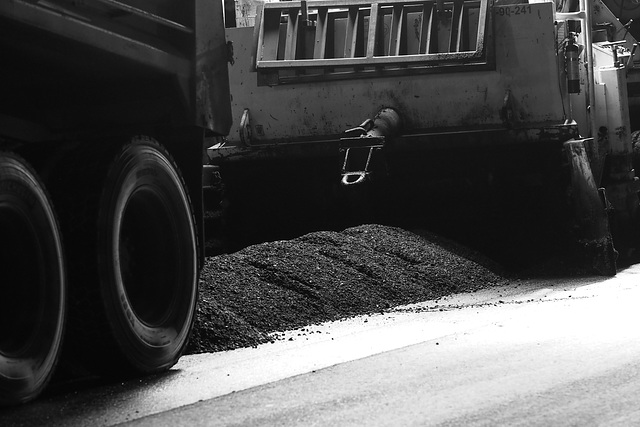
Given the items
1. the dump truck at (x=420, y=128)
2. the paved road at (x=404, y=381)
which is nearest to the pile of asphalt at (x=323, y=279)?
the paved road at (x=404, y=381)

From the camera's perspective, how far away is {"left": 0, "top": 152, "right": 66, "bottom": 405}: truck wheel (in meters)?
5.16

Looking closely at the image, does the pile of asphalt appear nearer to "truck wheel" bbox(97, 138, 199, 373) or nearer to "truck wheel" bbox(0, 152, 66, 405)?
"truck wheel" bbox(97, 138, 199, 373)

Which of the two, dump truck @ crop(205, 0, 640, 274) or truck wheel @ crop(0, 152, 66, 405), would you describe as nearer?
truck wheel @ crop(0, 152, 66, 405)

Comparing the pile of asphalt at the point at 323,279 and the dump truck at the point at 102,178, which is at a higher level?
the dump truck at the point at 102,178

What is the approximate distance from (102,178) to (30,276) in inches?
26.0

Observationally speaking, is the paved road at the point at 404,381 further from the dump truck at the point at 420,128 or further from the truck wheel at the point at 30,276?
the dump truck at the point at 420,128

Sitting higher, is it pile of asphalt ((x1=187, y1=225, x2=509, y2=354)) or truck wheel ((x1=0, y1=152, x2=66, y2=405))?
truck wheel ((x1=0, y1=152, x2=66, y2=405))

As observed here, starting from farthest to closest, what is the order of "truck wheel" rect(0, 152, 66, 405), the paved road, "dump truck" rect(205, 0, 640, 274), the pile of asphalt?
"dump truck" rect(205, 0, 640, 274), the pile of asphalt, "truck wheel" rect(0, 152, 66, 405), the paved road

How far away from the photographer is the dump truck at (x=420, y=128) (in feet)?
38.3

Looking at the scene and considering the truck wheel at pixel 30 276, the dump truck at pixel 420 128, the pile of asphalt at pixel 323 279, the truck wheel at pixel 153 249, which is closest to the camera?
the truck wheel at pixel 30 276

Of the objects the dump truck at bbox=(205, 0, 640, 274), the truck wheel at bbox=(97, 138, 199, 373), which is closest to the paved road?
the truck wheel at bbox=(97, 138, 199, 373)

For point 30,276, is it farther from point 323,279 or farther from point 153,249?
point 323,279

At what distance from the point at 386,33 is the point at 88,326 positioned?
24.0ft

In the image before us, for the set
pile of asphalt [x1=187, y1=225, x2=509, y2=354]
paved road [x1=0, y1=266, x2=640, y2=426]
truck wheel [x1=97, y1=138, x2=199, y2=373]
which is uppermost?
truck wheel [x1=97, y1=138, x2=199, y2=373]
